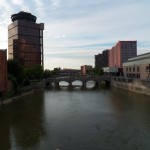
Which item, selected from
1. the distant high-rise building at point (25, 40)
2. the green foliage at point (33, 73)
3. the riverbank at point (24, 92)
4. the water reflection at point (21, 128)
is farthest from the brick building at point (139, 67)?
the water reflection at point (21, 128)

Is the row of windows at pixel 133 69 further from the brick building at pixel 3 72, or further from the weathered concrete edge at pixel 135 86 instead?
the brick building at pixel 3 72

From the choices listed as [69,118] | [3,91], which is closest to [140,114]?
[69,118]

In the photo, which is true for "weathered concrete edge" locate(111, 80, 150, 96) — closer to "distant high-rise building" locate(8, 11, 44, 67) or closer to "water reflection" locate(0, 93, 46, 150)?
"water reflection" locate(0, 93, 46, 150)

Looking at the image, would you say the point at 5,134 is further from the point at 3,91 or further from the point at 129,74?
the point at 129,74

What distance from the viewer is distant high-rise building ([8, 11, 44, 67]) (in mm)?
170000

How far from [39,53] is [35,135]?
14887 centimetres

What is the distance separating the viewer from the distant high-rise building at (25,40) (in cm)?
17000

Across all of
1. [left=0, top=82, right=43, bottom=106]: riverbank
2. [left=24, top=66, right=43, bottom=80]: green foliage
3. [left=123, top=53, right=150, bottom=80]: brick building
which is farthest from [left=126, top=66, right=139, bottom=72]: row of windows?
[left=24, top=66, right=43, bottom=80]: green foliage

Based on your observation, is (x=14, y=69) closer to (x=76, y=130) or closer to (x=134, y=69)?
(x=76, y=130)

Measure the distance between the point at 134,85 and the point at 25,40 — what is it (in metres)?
90.0

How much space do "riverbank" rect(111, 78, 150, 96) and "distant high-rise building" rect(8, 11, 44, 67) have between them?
62.6m

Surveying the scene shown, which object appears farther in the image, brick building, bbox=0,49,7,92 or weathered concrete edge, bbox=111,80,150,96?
weathered concrete edge, bbox=111,80,150,96

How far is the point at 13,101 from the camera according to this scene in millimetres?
70375

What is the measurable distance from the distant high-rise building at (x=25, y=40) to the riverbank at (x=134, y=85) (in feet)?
205
